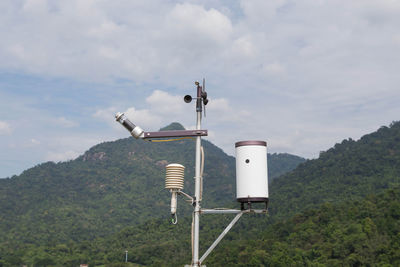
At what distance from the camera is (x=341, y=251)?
51.1 meters

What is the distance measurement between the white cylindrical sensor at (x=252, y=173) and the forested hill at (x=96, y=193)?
101 meters

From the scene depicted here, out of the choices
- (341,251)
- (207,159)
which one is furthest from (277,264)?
(207,159)

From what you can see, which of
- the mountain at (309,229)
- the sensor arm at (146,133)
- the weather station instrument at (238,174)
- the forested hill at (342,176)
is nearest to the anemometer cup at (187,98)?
the weather station instrument at (238,174)

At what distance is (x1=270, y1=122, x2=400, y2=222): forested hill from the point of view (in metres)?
87.8

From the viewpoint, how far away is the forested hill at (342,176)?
87750 millimetres

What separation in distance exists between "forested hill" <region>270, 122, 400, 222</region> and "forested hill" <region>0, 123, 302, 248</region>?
4535 cm

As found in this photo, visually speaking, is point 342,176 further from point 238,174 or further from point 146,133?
point 146,133

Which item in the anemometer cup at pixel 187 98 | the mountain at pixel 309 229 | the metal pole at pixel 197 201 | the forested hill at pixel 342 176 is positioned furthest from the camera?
the forested hill at pixel 342 176

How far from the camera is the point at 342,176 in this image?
3789 inches

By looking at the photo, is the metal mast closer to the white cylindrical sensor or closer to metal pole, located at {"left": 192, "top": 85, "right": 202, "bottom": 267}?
metal pole, located at {"left": 192, "top": 85, "right": 202, "bottom": 267}

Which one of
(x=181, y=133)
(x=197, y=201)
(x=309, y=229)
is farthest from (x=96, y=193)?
(x=197, y=201)

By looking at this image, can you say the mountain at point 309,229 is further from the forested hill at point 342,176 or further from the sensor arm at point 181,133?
the sensor arm at point 181,133

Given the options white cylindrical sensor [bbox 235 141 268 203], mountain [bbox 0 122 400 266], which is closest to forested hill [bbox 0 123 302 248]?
mountain [bbox 0 122 400 266]

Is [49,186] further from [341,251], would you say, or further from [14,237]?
[341,251]
